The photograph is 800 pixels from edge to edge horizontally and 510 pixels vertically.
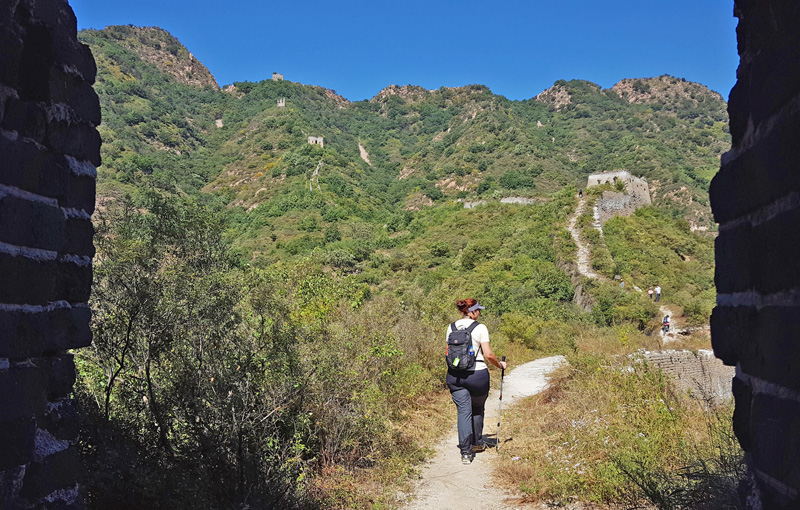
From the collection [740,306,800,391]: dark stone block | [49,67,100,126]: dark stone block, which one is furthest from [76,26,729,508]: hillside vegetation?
[740,306,800,391]: dark stone block

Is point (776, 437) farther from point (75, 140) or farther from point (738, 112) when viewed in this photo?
point (75, 140)

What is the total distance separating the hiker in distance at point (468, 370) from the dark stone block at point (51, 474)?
130 inches

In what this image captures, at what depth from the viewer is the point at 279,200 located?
52.9 m

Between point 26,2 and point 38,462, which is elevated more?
point 26,2

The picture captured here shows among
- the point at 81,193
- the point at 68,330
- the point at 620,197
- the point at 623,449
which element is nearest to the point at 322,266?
the point at 623,449

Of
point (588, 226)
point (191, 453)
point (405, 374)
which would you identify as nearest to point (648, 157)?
point (588, 226)

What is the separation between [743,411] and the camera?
2111 mm

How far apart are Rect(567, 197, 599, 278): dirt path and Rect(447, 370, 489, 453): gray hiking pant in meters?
24.8

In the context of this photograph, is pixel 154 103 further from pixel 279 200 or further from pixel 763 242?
pixel 763 242

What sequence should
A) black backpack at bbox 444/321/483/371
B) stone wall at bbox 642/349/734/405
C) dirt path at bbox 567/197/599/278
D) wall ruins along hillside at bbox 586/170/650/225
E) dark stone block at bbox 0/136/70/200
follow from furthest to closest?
1. wall ruins along hillside at bbox 586/170/650/225
2. dirt path at bbox 567/197/599/278
3. stone wall at bbox 642/349/734/405
4. black backpack at bbox 444/321/483/371
5. dark stone block at bbox 0/136/70/200

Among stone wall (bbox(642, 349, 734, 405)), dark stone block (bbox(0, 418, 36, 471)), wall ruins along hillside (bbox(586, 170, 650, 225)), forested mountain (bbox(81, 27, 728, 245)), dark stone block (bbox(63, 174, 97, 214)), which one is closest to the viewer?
dark stone block (bbox(0, 418, 36, 471))

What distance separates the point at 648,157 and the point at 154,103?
6873 cm

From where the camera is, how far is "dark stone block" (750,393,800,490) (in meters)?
1.61

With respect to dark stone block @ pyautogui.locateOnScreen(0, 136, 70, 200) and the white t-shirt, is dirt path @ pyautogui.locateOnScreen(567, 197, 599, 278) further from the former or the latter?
dark stone block @ pyautogui.locateOnScreen(0, 136, 70, 200)
